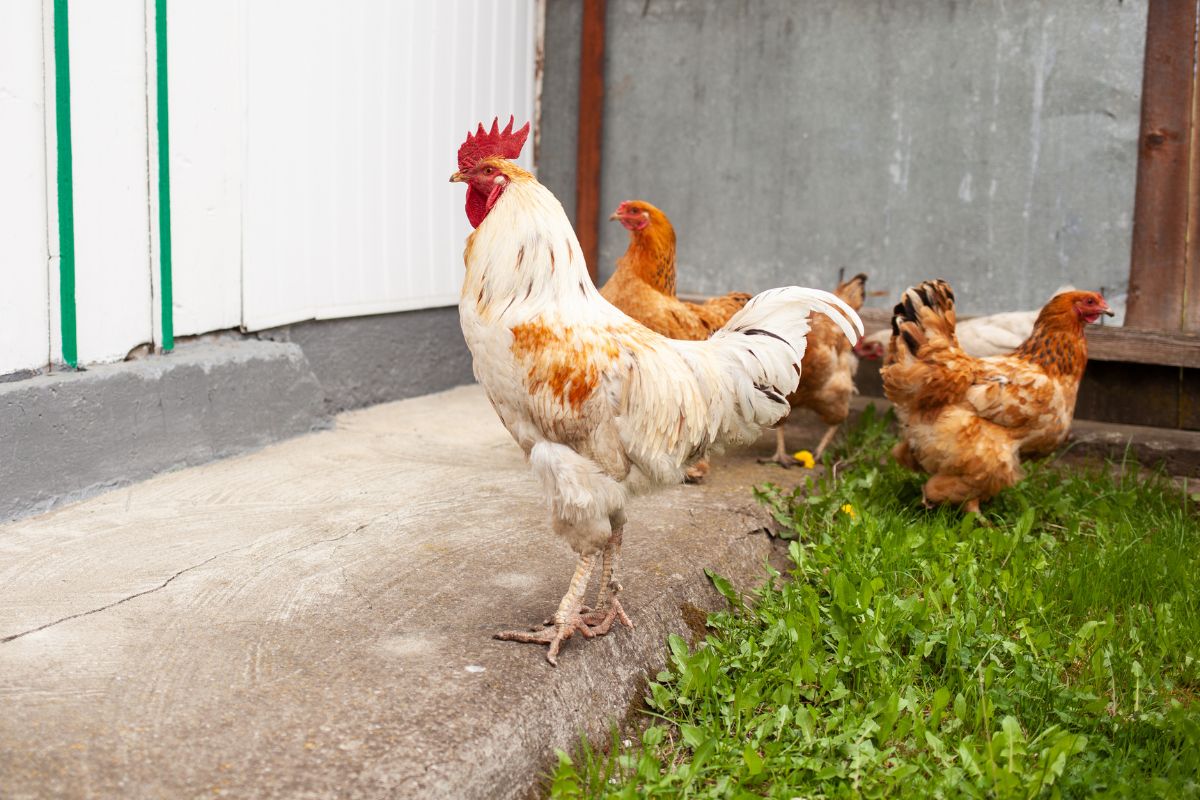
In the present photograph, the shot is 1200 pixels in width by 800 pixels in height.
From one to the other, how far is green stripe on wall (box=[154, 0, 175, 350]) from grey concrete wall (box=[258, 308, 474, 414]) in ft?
2.42

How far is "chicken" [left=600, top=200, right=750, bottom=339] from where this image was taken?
587 centimetres

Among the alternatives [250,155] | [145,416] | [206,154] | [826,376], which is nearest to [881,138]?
[826,376]

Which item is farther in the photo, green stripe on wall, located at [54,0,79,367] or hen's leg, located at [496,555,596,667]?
green stripe on wall, located at [54,0,79,367]

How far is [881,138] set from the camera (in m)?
7.21

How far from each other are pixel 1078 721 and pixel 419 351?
4.95 metres

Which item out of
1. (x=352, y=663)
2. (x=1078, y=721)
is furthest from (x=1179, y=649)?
(x=352, y=663)

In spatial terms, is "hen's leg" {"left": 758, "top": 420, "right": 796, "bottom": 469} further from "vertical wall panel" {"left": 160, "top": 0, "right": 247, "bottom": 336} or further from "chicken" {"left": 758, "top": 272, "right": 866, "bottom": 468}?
"vertical wall panel" {"left": 160, "top": 0, "right": 247, "bottom": 336}

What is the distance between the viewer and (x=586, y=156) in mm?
8062

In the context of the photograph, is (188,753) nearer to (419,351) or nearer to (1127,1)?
(419,351)

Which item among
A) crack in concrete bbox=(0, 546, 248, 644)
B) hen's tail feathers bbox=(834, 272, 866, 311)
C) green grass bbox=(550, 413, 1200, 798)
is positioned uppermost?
hen's tail feathers bbox=(834, 272, 866, 311)

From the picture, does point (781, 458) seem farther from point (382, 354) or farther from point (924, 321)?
point (382, 354)

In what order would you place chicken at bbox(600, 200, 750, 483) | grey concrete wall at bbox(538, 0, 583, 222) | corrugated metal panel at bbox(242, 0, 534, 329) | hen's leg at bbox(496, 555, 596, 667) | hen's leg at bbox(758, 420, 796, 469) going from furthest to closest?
grey concrete wall at bbox(538, 0, 583, 222) < hen's leg at bbox(758, 420, 796, 469) < corrugated metal panel at bbox(242, 0, 534, 329) < chicken at bbox(600, 200, 750, 483) < hen's leg at bbox(496, 555, 596, 667)

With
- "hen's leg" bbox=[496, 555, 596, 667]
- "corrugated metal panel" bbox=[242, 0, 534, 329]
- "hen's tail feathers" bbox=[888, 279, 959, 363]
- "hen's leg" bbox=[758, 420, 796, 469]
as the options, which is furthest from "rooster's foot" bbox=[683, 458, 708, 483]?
"corrugated metal panel" bbox=[242, 0, 534, 329]

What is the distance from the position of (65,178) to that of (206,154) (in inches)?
36.4
